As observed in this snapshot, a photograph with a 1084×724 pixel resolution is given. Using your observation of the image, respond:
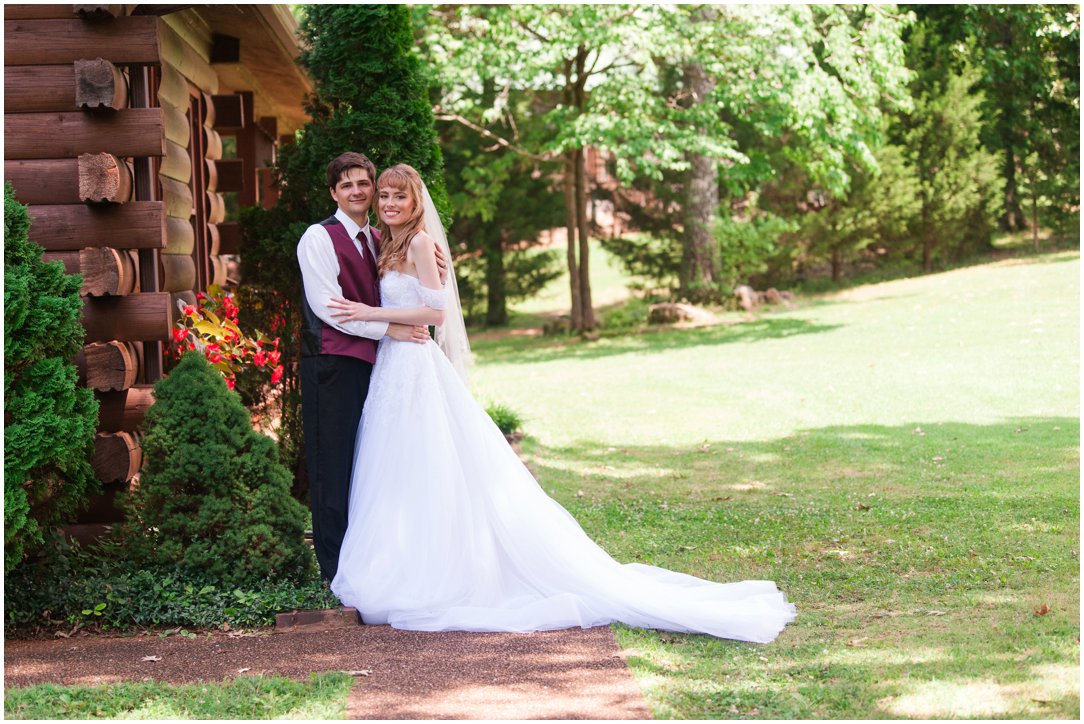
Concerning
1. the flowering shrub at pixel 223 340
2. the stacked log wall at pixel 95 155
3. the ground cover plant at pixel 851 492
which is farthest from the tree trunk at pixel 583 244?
the stacked log wall at pixel 95 155

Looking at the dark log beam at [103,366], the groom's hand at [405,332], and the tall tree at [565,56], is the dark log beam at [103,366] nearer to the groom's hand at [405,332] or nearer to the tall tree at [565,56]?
the groom's hand at [405,332]

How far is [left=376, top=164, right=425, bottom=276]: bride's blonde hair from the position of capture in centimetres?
556

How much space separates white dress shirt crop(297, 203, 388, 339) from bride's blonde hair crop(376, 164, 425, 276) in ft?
0.86

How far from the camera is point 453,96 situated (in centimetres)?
2234

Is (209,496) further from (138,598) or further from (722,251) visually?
(722,251)

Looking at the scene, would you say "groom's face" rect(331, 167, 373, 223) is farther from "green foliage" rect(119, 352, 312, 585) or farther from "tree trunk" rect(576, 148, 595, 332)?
"tree trunk" rect(576, 148, 595, 332)

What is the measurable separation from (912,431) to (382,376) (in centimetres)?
677

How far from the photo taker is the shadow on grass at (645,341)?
19.9 metres

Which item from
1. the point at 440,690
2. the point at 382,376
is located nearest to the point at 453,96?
the point at 382,376

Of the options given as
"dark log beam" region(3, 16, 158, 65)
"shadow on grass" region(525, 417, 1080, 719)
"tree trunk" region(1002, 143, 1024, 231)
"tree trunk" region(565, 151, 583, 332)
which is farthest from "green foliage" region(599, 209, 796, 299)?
"dark log beam" region(3, 16, 158, 65)

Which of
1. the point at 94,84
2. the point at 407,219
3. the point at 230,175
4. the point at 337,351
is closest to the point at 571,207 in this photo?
the point at 230,175

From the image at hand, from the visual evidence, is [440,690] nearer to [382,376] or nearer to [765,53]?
[382,376]

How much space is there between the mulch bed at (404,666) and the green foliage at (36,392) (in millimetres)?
648

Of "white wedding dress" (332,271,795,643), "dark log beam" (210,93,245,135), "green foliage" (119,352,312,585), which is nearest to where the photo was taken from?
"white wedding dress" (332,271,795,643)
